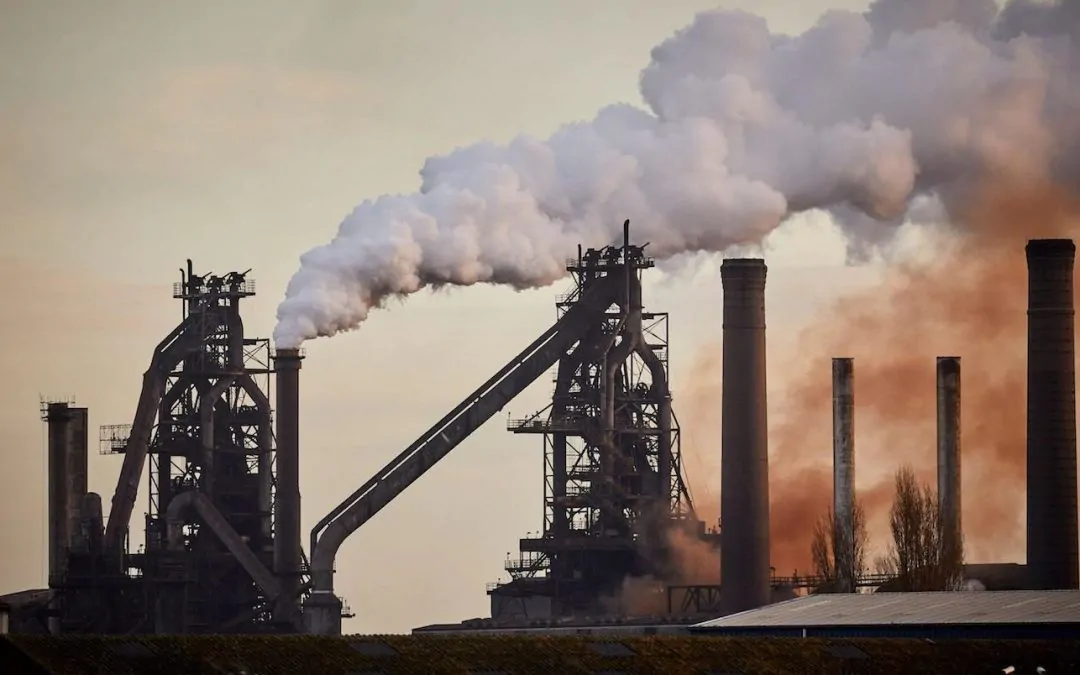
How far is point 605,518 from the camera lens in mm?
97500

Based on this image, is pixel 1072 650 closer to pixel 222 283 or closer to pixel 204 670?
pixel 204 670

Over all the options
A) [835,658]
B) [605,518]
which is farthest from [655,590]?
[835,658]

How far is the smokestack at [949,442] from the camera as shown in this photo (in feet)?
301

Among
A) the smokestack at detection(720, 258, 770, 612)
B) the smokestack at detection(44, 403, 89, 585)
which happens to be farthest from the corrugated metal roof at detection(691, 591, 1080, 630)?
the smokestack at detection(44, 403, 89, 585)

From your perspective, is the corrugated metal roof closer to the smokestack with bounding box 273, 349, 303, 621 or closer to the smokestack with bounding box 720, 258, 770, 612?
the smokestack with bounding box 720, 258, 770, 612

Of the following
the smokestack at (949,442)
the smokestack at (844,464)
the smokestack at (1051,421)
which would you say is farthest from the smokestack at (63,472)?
the smokestack at (1051,421)

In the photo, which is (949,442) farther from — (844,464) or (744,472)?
(744,472)

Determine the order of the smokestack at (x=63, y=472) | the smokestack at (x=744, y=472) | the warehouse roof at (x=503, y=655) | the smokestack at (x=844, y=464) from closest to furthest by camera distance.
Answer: the warehouse roof at (x=503, y=655) → the smokestack at (x=744, y=472) → the smokestack at (x=844, y=464) → the smokestack at (x=63, y=472)

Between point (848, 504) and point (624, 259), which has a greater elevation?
point (624, 259)

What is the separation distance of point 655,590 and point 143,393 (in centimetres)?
2119

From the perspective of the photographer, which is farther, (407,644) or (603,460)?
(603,460)

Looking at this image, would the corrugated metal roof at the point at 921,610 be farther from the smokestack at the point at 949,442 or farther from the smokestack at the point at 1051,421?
the smokestack at the point at 949,442

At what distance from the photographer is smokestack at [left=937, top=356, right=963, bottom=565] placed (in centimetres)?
9181

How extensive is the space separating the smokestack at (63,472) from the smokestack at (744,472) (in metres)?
28.6
